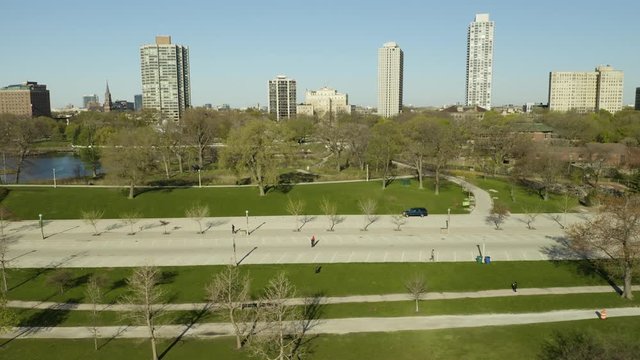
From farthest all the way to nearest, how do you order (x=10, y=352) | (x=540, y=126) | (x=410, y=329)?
(x=540, y=126) → (x=410, y=329) → (x=10, y=352)

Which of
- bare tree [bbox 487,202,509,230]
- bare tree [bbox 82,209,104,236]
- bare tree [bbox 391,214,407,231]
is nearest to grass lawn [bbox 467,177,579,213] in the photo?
bare tree [bbox 487,202,509,230]

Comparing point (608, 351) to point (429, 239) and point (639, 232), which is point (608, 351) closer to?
point (639, 232)

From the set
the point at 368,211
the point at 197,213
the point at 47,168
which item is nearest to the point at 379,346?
the point at 368,211

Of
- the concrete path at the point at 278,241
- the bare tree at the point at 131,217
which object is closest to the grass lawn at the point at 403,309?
the concrete path at the point at 278,241

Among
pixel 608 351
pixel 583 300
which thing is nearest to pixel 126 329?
pixel 608 351

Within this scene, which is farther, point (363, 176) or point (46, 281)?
point (363, 176)

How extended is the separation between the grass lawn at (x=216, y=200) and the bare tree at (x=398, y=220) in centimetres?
206

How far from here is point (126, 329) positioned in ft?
94.3

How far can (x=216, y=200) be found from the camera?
56.2 m

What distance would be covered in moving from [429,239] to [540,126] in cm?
8014

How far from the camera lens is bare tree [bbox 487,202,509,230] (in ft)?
159

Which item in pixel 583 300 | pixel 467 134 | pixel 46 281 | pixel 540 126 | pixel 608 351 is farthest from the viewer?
pixel 540 126

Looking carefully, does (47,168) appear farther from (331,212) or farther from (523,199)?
(523,199)

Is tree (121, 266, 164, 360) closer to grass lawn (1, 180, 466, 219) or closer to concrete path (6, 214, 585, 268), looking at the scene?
concrete path (6, 214, 585, 268)
